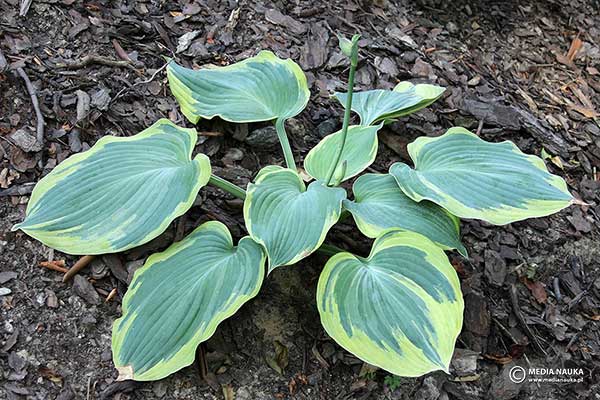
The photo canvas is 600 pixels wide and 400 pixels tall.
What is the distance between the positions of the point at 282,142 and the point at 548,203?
3.10 feet

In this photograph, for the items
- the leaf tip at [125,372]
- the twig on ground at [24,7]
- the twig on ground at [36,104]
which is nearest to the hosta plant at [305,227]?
the leaf tip at [125,372]

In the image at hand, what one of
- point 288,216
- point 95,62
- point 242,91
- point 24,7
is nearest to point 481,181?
point 288,216

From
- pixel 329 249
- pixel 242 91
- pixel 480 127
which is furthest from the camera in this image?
pixel 480 127

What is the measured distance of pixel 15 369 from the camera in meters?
1.72

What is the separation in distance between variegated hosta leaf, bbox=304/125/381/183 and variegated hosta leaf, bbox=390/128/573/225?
0.14 metres

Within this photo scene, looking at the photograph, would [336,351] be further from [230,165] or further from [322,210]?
[230,165]

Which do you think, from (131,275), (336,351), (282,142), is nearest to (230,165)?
(282,142)

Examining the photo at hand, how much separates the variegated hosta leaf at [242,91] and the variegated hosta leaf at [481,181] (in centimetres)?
53

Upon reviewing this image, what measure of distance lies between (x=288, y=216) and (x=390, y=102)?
0.83 meters

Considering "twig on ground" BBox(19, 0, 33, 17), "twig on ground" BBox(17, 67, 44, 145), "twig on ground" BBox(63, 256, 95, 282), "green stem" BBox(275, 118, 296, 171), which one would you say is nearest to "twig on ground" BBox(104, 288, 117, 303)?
"twig on ground" BBox(63, 256, 95, 282)

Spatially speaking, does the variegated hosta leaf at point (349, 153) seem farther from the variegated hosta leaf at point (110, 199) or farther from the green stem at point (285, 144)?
the variegated hosta leaf at point (110, 199)

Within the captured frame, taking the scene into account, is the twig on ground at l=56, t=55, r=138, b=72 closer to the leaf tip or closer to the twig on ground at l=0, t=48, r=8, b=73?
the twig on ground at l=0, t=48, r=8, b=73

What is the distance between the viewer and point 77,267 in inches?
75.4

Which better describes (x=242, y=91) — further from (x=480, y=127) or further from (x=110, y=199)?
(x=480, y=127)
